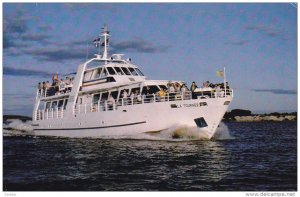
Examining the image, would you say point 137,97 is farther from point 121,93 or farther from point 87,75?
point 87,75

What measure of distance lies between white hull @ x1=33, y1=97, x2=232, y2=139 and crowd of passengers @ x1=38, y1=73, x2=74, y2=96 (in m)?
3.93

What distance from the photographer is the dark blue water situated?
11.5 m

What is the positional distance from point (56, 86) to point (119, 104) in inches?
273

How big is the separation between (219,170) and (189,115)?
717 cm

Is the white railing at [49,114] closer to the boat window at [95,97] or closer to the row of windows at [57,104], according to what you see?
the row of windows at [57,104]

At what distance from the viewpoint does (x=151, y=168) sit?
13461 mm

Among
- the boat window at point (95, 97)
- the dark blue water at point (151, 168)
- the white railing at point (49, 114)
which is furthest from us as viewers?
the white railing at point (49, 114)

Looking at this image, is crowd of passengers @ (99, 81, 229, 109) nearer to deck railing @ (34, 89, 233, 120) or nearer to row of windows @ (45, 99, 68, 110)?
deck railing @ (34, 89, 233, 120)

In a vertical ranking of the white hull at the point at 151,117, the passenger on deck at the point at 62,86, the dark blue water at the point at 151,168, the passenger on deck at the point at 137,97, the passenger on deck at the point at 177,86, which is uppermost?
the passenger on deck at the point at 62,86

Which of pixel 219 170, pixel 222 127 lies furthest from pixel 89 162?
pixel 222 127

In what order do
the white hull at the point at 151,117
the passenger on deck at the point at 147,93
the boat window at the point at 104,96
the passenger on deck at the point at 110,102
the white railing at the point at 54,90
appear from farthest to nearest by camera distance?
the white railing at the point at 54,90 < the boat window at the point at 104,96 < the passenger on deck at the point at 110,102 < the passenger on deck at the point at 147,93 < the white hull at the point at 151,117

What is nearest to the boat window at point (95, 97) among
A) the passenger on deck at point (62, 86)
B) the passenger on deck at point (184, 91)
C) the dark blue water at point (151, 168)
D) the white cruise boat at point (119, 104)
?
the white cruise boat at point (119, 104)

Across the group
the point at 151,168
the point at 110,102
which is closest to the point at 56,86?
the point at 110,102

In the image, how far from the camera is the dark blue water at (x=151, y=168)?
1153cm
